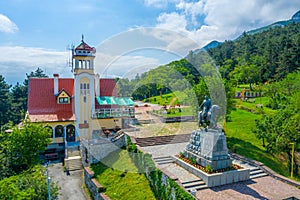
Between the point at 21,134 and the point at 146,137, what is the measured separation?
8771 millimetres

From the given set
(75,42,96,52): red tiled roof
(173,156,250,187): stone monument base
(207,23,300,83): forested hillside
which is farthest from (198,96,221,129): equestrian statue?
(207,23,300,83): forested hillside

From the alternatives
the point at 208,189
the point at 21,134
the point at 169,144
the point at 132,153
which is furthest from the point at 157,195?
the point at 21,134

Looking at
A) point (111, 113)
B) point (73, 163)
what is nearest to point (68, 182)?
point (73, 163)

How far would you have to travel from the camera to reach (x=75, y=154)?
2091cm

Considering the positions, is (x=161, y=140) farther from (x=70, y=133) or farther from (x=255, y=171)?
(x=70, y=133)

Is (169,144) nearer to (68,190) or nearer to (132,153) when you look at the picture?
(132,153)

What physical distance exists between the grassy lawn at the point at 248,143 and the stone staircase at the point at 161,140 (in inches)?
144

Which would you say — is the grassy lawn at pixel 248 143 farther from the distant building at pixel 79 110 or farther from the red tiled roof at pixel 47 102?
the red tiled roof at pixel 47 102

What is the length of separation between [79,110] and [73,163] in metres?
5.27

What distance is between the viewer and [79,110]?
23.0 meters

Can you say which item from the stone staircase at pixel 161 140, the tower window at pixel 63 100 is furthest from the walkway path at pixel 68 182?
the tower window at pixel 63 100

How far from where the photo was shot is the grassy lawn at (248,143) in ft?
52.7

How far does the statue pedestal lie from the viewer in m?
12.9

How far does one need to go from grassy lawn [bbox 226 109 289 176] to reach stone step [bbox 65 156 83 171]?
11957 millimetres
